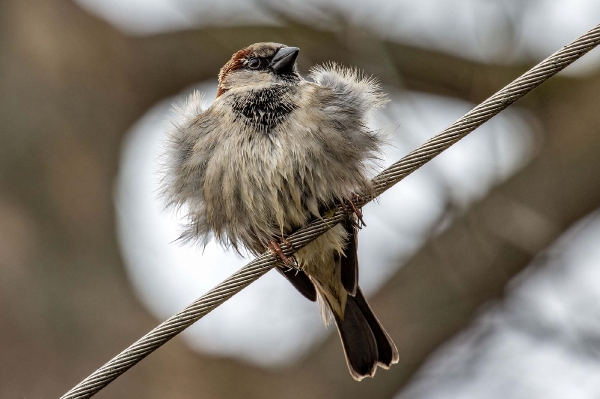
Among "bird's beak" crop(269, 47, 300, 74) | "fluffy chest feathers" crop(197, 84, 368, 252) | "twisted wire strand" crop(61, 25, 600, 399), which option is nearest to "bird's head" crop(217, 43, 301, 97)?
"bird's beak" crop(269, 47, 300, 74)

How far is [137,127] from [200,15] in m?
1.30

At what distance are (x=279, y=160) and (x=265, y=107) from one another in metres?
0.34

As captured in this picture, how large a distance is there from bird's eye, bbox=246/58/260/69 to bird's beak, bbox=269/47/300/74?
0.28 ft

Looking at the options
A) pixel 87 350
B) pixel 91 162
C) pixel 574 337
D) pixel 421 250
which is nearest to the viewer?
pixel 574 337

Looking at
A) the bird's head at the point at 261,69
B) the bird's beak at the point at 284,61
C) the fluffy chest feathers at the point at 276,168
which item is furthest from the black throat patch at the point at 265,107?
the bird's beak at the point at 284,61

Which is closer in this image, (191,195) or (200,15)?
Answer: (191,195)

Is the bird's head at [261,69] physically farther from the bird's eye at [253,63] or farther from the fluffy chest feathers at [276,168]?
the fluffy chest feathers at [276,168]

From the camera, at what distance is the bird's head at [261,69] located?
3785 mm

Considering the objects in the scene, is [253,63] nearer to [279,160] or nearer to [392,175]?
[279,160]

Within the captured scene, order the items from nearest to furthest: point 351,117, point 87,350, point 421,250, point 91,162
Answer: point 351,117
point 421,250
point 87,350
point 91,162

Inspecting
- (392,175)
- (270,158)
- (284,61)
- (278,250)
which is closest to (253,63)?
(284,61)

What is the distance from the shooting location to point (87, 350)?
6.21 m

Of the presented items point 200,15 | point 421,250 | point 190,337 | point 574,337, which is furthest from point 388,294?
point 200,15

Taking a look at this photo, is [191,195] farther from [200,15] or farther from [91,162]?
[91,162]
